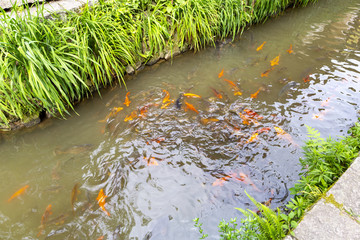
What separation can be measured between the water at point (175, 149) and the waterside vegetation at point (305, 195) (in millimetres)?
492

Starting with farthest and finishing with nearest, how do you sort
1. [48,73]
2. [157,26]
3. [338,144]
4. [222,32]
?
[222,32] < [157,26] < [48,73] < [338,144]

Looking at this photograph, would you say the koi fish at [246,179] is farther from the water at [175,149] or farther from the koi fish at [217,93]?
the koi fish at [217,93]

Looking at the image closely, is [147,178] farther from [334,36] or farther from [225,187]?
[334,36]

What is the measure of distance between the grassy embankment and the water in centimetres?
31

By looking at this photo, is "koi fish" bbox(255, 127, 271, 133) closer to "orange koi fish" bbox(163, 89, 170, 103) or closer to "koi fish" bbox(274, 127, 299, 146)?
"koi fish" bbox(274, 127, 299, 146)

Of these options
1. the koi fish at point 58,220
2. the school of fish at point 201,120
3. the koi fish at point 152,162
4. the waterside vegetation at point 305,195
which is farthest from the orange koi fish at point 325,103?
the koi fish at point 58,220

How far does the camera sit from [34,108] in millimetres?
3223

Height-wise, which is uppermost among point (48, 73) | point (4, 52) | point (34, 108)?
point (4, 52)

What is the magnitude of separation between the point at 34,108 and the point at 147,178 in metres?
1.78

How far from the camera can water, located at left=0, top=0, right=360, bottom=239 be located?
7.88ft

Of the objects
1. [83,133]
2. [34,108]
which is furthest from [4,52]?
[83,133]

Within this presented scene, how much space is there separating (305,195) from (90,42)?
10.4 ft

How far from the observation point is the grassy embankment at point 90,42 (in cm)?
287

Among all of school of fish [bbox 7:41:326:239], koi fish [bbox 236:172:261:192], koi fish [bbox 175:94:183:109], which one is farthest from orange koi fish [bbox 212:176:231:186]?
koi fish [bbox 175:94:183:109]
